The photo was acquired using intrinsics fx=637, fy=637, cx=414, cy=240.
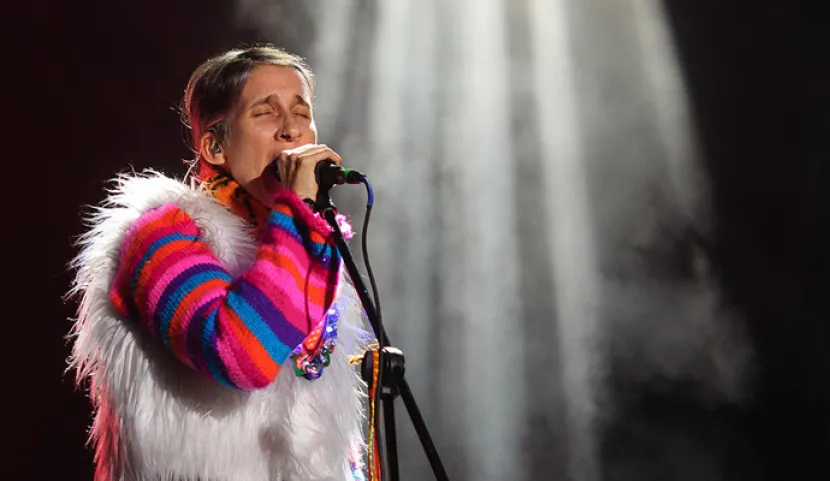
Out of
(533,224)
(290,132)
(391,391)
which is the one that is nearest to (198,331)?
(391,391)

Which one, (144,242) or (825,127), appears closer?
(144,242)

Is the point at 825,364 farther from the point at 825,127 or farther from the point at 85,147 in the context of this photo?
the point at 85,147

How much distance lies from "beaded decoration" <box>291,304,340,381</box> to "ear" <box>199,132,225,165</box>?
384 millimetres

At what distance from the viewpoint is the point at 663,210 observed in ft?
8.25

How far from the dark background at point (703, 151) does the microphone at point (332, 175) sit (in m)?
1.32

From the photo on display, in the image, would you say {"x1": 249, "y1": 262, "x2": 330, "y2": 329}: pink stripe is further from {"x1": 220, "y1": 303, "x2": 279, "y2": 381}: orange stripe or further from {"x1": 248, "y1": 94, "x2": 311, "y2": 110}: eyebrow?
{"x1": 248, "y1": 94, "x2": 311, "y2": 110}: eyebrow

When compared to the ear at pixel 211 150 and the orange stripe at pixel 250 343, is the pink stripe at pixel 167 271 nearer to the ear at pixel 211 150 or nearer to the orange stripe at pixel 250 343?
the orange stripe at pixel 250 343

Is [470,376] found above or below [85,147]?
below

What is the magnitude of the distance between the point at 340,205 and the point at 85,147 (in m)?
0.87

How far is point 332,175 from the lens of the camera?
89cm

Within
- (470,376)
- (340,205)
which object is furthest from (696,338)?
(340,205)

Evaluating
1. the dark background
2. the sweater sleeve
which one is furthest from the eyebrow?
the dark background

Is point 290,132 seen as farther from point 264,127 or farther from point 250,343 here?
point 250,343

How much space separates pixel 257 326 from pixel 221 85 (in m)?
0.64
